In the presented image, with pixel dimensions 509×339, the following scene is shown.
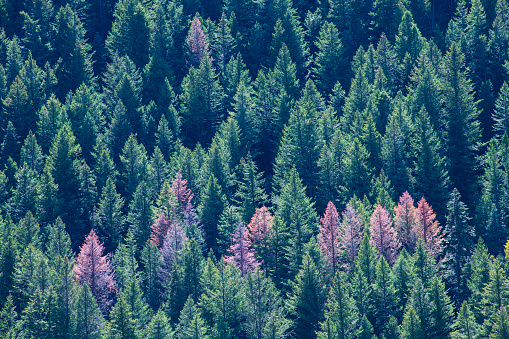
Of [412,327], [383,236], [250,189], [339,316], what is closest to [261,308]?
[339,316]

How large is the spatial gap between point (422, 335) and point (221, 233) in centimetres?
2482

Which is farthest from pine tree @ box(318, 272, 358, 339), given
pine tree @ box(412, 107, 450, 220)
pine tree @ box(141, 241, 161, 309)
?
pine tree @ box(412, 107, 450, 220)

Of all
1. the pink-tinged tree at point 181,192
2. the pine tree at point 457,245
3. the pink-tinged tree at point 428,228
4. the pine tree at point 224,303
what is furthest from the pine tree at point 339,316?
the pink-tinged tree at point 181,192

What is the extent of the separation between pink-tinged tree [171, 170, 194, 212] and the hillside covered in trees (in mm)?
269

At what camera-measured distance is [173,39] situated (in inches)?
4537

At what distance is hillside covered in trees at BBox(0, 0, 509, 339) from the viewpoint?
6481 cm

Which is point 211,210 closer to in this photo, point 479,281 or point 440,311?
point 440,311

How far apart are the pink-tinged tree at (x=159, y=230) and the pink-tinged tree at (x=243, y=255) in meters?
8.25

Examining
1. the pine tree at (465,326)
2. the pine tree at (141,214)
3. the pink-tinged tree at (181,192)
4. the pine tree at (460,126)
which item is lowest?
the pine tree at (465,326)

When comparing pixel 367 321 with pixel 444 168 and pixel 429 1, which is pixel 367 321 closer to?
pixel 444 168

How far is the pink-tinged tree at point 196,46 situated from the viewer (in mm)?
111938

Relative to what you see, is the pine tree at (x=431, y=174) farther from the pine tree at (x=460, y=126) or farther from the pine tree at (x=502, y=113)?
the pine tree at (x=502, y=113)

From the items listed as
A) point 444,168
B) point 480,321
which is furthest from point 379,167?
point 480,321

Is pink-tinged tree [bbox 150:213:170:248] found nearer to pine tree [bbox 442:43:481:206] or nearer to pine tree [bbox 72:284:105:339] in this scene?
pine tree [bbox 72:284:105:339]
